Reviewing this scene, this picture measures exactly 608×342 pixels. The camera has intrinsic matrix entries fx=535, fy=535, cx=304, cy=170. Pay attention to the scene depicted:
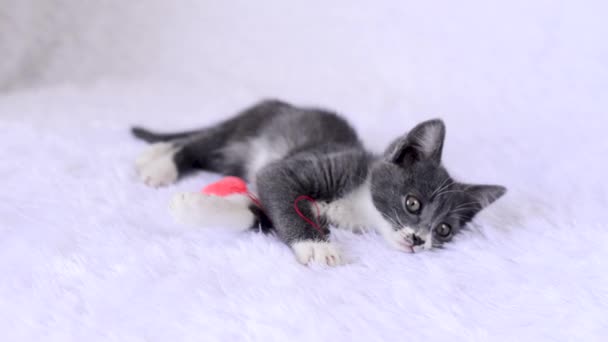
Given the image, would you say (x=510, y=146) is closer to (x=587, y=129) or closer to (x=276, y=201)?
(x=587, y=129)

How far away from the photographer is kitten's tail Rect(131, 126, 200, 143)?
2.62 m

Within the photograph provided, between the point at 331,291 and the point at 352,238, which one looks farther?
the point at 352,238

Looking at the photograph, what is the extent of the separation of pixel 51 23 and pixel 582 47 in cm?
330

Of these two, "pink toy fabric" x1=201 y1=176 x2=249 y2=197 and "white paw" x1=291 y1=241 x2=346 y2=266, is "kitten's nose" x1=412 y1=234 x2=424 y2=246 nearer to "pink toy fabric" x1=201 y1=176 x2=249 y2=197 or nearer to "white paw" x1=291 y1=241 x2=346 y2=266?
"white paw" x1=291 y1=241 x2=346 y2=266

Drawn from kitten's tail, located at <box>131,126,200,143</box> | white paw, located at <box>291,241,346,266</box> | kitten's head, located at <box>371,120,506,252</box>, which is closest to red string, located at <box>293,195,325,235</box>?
white paw, located at <box>291,241,346,266</box>

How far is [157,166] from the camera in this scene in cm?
222

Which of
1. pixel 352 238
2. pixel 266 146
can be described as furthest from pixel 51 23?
pixel 352 238

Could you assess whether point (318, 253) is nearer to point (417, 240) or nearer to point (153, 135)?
point (417, 240)

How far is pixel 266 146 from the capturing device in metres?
2.45

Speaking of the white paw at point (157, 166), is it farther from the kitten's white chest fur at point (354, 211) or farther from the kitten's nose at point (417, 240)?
the kitten's nose at point (417, 240)

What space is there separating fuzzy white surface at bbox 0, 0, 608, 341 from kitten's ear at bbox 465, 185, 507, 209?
8cm

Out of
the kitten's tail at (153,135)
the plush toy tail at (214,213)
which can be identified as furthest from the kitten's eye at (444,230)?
the kitten's tail at (153,135)

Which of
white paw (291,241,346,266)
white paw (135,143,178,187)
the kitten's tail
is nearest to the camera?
white paw (291,241,346,266)

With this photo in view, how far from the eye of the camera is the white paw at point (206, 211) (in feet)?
5.43
